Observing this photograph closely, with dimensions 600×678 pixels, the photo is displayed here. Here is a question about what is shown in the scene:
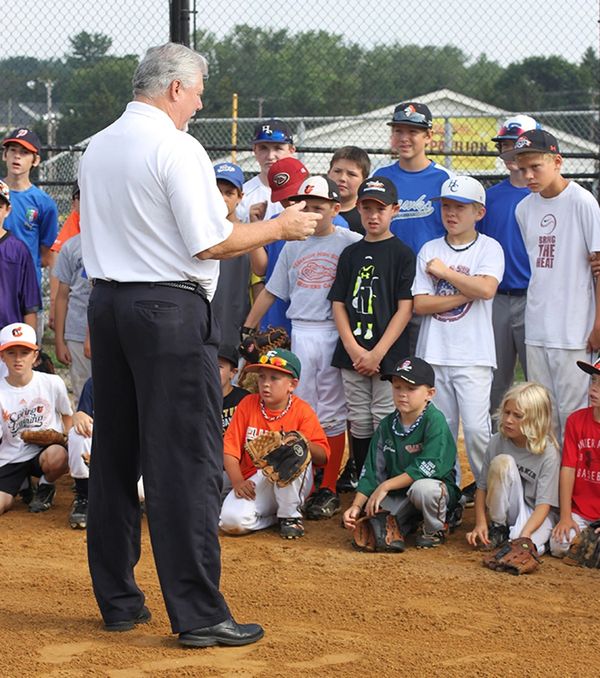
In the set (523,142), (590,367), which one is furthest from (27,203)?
(590,367)

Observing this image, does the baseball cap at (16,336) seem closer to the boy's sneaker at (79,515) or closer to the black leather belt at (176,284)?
the boy's sneaker at (79,515)

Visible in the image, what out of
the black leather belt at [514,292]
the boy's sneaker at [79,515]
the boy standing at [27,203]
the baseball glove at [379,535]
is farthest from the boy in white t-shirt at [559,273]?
the boy standing at [27,203]

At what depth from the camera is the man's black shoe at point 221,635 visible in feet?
12.2

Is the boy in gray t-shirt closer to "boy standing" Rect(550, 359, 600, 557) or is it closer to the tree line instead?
the tree line

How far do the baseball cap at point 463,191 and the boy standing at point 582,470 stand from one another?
3.58 feet

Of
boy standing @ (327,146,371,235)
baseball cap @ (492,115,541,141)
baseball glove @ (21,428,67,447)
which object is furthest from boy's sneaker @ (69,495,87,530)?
baseball cap @ (492,115,541,141)

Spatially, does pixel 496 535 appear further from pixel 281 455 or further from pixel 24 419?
pixel 24 419

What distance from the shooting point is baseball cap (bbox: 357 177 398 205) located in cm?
579

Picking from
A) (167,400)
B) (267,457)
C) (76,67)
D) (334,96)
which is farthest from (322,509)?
(334,96)

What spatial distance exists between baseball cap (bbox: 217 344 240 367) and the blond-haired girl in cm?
161

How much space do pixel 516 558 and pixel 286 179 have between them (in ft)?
7.87

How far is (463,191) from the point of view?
18.8 feet

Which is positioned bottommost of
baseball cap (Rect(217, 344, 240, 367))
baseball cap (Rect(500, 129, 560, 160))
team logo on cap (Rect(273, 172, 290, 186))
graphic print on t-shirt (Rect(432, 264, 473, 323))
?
baseball cap (Rect(217, 344, 240, 367))

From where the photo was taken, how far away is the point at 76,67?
31.6 ft
